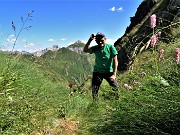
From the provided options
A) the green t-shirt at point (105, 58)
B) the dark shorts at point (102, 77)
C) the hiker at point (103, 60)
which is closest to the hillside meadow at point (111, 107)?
the dark shorts at point (102, 77)

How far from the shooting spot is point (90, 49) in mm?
10984

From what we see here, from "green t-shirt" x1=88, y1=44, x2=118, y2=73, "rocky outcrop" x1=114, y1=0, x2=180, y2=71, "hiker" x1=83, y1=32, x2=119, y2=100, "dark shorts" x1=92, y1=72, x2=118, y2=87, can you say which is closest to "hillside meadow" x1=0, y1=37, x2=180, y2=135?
"rocky outcrop" x1=114, y1=0, x2=180, y2=71

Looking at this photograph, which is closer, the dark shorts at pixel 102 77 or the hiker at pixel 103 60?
the dark shorts at pixel 102 77

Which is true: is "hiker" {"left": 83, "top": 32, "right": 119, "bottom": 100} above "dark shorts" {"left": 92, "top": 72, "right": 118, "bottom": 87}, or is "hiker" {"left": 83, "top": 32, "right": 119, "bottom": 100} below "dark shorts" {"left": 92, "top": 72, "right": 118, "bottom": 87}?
above

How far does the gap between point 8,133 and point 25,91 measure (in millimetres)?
2469

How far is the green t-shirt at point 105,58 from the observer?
10578 millimetres

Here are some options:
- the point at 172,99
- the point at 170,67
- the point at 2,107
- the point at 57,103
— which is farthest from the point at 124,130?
the point at 57,103

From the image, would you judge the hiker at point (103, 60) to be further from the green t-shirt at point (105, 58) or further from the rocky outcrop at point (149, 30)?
the rocky outcrop at point (149, 30)

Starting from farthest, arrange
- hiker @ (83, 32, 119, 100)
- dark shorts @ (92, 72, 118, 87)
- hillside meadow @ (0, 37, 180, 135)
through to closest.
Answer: hiker @ (83, 32, 119, 100) → dark shorts @ (92, 72, 118, 87) → hillside meadow @ (0, 37, 180, 135)

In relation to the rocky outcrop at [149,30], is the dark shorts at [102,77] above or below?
below

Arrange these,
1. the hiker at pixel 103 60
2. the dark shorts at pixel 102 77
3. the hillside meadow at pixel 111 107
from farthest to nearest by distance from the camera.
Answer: the hiker at pixel 103 60
the dark shorts at pixel 102 77
the hillside meadow at pixel 111 107

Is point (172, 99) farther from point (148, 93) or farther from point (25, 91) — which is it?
point (25, 91)

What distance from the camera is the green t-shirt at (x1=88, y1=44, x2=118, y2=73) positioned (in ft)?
34.7

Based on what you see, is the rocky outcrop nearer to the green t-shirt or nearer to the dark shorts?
the green t-shirt
